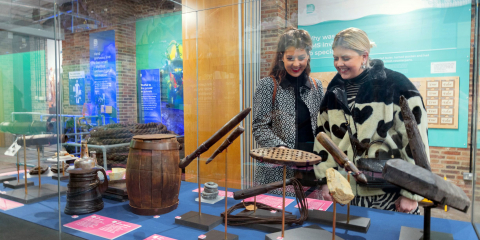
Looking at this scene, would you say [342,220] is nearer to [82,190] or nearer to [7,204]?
[82,190]

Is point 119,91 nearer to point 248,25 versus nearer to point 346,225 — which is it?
point 248,25

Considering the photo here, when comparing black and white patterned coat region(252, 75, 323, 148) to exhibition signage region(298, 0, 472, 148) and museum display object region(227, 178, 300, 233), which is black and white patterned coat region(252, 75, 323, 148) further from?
museum display object region(227, 178, 300, 233)

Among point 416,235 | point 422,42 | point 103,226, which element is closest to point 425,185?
point 416,235

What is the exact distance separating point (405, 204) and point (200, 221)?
3.24ft

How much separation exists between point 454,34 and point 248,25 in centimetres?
113

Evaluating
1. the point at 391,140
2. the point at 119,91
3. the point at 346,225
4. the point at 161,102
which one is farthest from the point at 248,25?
the point at 346,225

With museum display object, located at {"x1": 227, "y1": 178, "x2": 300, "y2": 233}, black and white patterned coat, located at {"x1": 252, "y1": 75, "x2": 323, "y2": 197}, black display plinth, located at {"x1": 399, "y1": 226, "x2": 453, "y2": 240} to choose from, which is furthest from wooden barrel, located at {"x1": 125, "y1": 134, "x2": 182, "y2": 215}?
black display plinth, located at {"x1": 399, "y1": 226, "x2": 453, "y2": 240}

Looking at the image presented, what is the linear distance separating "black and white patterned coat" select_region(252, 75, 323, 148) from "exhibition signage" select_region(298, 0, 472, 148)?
4.5 inches

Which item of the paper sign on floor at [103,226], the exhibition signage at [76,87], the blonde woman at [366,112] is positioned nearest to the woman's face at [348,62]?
the blonde woman at [366,112]

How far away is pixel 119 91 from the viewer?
211 cm

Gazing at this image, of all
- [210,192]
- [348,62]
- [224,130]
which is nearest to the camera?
[224,130]

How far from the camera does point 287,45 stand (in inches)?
71.7

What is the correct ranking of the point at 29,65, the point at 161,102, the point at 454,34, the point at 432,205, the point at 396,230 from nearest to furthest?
1. the point at 432,205
2. the point at 396,230
3. the point at 454,34
4. the point at 29,65
5. the point at 161,102

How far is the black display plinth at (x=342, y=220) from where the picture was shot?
128 cm
